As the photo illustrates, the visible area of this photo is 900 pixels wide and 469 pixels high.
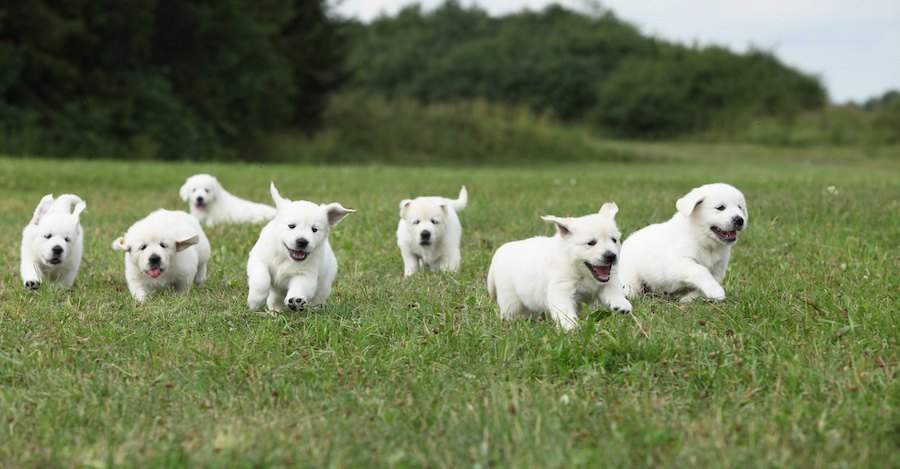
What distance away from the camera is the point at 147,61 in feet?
99.6

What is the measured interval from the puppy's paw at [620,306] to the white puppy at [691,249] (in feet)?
2.80

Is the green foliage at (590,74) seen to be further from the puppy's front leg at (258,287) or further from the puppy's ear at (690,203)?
the puppy's front leg at (258,287)

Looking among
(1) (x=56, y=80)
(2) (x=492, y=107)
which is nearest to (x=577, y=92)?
(2) (x=492, y=107)

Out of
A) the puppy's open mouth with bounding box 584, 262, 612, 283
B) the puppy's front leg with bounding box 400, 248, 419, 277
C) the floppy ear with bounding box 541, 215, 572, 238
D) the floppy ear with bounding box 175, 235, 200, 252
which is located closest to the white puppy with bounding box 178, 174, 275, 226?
the puppy's front leg with bounding box 400, 248, 419, 277

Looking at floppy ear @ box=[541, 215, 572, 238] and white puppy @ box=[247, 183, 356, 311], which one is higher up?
floppy ear @ box=[541, 215, 572, 238]

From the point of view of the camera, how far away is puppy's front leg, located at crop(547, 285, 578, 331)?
191 inches

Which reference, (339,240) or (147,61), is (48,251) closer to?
(339,240)

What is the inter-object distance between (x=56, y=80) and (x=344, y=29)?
12848mm

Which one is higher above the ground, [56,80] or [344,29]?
[344,29]

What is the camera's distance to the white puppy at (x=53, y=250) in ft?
21.6

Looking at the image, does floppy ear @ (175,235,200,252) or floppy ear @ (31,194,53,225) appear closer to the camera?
floppy ear @ (175,235,200,252)

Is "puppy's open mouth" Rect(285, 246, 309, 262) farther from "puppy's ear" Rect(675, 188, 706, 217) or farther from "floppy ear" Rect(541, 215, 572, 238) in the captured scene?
"puppy's ear" Rect(675, 188, 706, 217)

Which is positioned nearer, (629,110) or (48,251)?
(48,251)

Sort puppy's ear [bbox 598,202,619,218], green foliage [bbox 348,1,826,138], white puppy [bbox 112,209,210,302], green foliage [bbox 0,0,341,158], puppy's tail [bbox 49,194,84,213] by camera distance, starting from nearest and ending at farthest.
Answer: puppy's ear [bbox 598,202,619,218] → white puppy [bbox 112,209,210,302] → puppy's tail [bbox 49,194,84,213] → green foliage [bbox 0,0,341,158] → green foliage [bbox 348,1,826,138]
